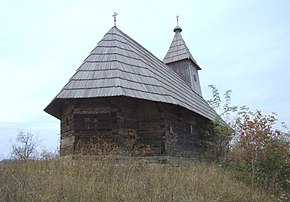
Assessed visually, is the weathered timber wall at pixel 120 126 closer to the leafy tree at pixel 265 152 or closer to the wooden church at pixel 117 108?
the wooden church at pixel 117 108

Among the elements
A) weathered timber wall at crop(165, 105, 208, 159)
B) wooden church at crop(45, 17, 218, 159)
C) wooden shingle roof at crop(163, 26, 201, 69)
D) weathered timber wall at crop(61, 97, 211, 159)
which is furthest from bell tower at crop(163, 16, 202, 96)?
weathered timber wall at crop(61, 97, 211, 159)

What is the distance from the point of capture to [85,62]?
9086mm

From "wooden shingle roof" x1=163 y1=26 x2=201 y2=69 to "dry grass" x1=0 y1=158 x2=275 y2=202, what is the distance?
34.3 ft

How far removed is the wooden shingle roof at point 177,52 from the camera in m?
16.7

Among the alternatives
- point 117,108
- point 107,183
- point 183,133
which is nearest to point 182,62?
point 183,133

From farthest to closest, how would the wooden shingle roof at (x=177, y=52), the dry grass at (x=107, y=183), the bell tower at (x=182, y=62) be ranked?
the wooden shingle roof at (x=177, y=52) → the bell tower at (x=182, y=62) → the dry grass at (x=107, y=183)

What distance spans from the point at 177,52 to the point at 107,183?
13.1 metres

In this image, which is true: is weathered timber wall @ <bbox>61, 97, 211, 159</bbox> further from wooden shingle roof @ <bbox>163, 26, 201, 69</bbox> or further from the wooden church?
wooden shingle roof @ <bbox>163, 26, 201, 69</bbox>

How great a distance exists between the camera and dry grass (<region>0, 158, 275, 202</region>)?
159 inches

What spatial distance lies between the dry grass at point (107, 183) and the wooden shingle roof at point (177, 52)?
34.3ft

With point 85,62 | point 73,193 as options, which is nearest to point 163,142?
point 85,62

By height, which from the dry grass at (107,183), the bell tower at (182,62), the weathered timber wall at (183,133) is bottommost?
the dry grass at (107,183)

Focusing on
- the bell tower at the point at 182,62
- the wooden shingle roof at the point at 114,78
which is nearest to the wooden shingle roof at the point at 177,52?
the bell tower at the point at 182,62

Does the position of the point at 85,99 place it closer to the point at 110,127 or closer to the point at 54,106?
the point at 110,127
